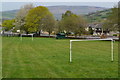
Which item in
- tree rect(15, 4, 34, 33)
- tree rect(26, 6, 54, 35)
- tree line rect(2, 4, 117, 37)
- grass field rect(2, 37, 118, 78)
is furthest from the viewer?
tree rect(15, 4, 34, 33)

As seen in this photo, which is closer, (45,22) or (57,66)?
(57,66)

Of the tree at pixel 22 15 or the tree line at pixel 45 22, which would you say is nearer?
the tree line at pixel 45 22

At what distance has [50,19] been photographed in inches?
3113

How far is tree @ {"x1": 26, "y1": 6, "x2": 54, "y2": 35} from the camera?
7994cm

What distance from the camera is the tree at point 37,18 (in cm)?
7994

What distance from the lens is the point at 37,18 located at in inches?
3159

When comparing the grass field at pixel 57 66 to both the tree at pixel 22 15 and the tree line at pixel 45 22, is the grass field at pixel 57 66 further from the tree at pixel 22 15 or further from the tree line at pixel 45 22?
the tree at pixel 22 15

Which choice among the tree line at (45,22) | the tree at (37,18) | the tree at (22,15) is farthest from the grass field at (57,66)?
the tree at (22,15)

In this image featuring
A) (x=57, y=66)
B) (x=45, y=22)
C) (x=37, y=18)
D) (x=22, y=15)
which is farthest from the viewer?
(x=22, y=15)

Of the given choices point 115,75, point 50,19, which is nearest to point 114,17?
point 50,19

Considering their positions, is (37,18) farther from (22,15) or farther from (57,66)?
(57,66)

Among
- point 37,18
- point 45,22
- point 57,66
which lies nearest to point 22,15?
point 37,18

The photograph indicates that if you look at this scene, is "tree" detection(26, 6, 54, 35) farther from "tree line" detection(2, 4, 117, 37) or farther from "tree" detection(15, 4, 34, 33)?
"tree" detection(15, 4, 34, 33)

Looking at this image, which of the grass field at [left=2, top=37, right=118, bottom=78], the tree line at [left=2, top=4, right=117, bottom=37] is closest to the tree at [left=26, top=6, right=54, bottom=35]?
the tree line at [left=2, top=4, right=117, bottom=37]
